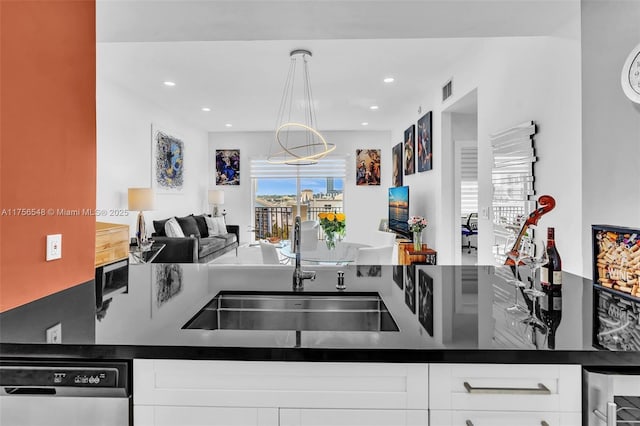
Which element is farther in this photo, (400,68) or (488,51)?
(400,68)

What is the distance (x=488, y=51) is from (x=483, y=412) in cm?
337

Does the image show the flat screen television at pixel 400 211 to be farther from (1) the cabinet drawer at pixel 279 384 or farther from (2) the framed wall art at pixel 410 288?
(1) the cabinet drawer at pixel 279 384

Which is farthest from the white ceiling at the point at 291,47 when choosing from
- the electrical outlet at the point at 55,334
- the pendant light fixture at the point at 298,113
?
the electrical outlet at the point at 55,334

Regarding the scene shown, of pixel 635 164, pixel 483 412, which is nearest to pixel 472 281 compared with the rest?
pixel 483 412

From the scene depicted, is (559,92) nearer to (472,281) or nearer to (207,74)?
(472,281)

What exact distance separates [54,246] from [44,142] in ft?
1.27

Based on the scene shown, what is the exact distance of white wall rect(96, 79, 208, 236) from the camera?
4.66 m

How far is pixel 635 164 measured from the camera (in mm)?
1626

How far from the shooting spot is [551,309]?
1.22 meters

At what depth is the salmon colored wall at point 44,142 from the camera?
1.19 metres

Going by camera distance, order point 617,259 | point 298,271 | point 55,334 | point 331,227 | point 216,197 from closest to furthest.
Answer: point 55,334, point 617,259, point 298,271, point 331,227, point 216,197

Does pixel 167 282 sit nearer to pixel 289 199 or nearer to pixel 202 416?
pixel 202 416

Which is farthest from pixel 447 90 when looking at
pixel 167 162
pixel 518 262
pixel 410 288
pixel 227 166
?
pixel 227 166

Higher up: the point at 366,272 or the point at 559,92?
the point at 559,92
